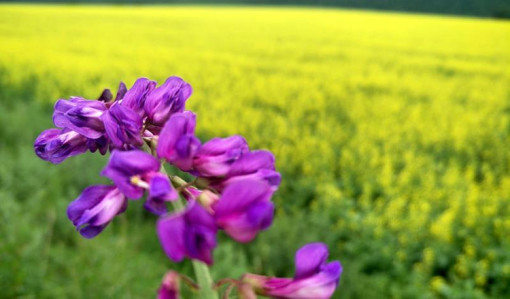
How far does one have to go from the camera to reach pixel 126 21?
2256cm

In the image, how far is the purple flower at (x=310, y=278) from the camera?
578 mm

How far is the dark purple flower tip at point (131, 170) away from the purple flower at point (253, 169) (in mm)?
88

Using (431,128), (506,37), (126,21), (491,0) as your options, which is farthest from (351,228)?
(491,0)

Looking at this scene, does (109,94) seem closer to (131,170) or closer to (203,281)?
(131,170)

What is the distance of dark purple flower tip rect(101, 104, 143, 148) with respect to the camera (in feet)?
2.04

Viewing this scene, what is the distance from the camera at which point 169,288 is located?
57 cm

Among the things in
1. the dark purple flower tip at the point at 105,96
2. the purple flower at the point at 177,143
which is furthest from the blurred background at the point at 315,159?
the purple flower at the point at 177,143

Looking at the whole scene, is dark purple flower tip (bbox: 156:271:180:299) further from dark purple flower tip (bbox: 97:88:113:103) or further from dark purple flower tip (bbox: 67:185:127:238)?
dark purple flower tip (bbox: 97:88:113:103)

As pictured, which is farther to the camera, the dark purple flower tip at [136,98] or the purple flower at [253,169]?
the dark purple flower tip at [136,98]

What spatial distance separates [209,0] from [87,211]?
140 feet

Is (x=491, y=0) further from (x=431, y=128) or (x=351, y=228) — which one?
(x=351, y=228)

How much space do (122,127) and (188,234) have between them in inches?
7.8

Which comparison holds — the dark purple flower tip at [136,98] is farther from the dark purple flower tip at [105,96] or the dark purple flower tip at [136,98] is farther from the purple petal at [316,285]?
the purple petal at [316,285]

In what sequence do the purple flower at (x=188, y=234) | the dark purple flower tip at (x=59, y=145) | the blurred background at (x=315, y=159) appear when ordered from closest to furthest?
the purple flower at (x=188, y=234) < the dark purple flower tip at (x=59, y=145) < the blurred background at (x=315, y=159)
